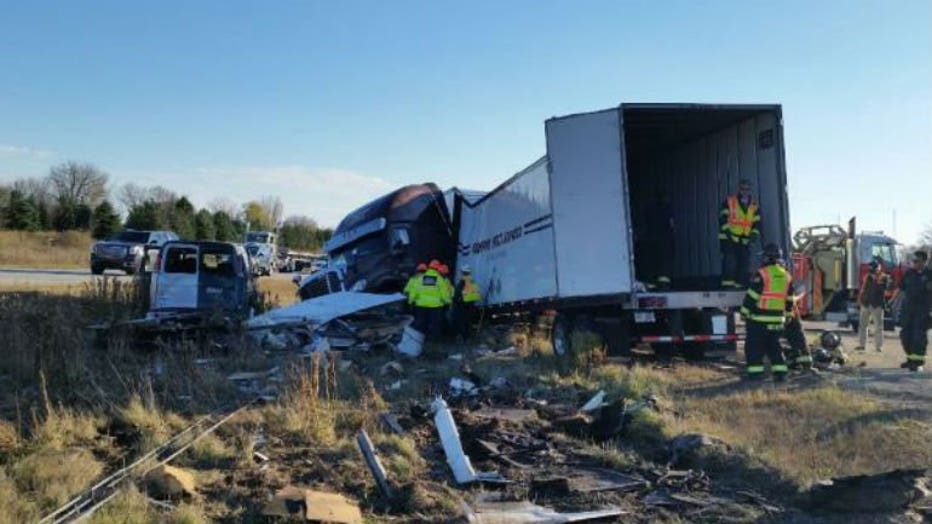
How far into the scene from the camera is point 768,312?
34.7ft

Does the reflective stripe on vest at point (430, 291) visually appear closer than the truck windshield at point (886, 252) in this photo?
Yes

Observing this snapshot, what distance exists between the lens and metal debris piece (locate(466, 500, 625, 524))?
203 inches

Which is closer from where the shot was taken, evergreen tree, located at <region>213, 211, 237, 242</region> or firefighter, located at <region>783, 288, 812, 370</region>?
firefighter, located at <region>783, 288, 812, 370</region>

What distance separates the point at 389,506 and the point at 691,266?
9758 mm

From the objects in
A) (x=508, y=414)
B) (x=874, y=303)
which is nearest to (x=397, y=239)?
(x=508, y=414)

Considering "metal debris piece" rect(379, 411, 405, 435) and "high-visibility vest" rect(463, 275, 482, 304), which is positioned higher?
"high-visibility vest" rect(463, 275, 482, 304)

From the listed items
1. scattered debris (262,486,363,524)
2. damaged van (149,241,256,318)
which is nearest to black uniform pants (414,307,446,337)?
damaged van (149,241,256,318)

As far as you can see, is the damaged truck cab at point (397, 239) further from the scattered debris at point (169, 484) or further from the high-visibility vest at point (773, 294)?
the scattered debris at point (169, 484)

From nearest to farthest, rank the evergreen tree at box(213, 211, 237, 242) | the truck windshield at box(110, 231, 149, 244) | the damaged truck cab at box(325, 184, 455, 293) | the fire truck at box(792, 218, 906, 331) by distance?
the damaged truck cab at box(325, 184, 455, 293) < the fire truck at box(792, 218, 906, 331) < the truck windshield at box(110, 231, 149, 244) < the evergreen tree at box(213, 211, 237, 242)

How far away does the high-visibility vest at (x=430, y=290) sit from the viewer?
46.9ft

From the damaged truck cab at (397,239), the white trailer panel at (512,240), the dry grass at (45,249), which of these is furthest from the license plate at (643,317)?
the dry grass at (45,249)

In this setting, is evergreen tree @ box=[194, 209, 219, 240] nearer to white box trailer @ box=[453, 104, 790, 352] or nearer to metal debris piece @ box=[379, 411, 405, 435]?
white box trailer @ box=[453, 104, 790, 352]

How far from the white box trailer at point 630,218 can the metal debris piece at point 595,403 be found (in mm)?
2088

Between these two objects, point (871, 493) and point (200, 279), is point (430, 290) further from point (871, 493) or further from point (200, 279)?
point (871, 493)
